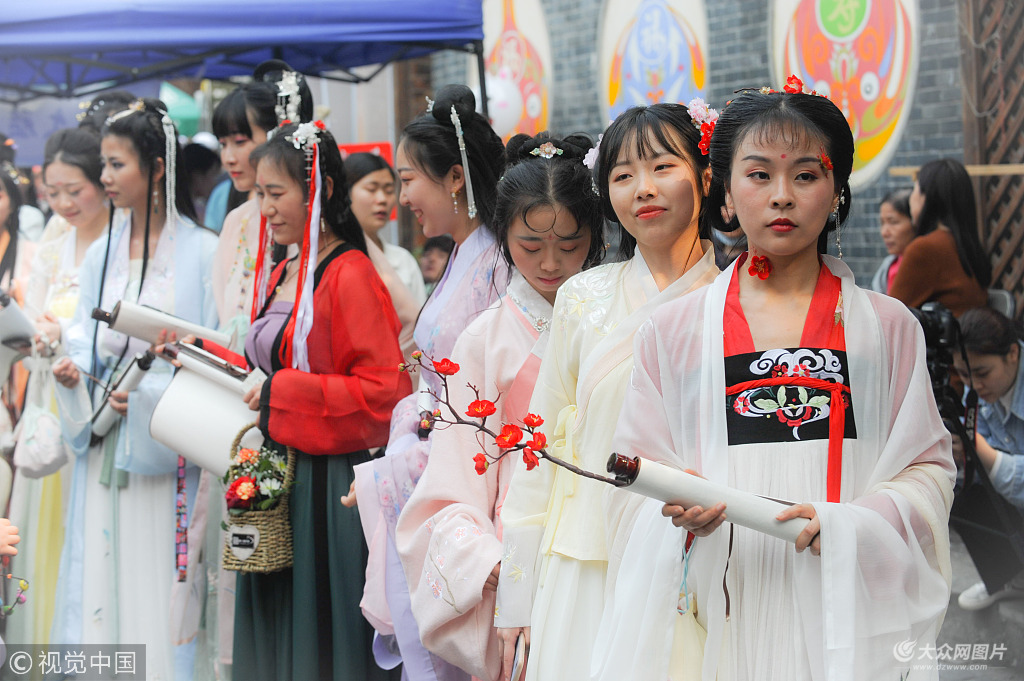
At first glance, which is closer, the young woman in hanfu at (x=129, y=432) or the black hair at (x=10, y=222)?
the young woman in hanfu at (x=129, y=432)

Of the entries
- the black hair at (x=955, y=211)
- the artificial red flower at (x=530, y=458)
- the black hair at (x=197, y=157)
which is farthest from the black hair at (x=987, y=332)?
the black hair at (x=197, y=157)

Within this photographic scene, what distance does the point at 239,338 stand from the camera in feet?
11.8

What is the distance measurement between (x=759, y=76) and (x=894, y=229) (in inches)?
56.8

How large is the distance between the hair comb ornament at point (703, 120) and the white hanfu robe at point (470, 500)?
22.7 inches

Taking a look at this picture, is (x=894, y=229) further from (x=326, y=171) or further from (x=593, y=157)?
(x=593, y=157)

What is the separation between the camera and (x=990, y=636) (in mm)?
3658

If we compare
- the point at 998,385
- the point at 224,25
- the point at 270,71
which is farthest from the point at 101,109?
the point at 998,385

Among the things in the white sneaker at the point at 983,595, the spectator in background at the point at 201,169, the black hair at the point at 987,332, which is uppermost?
the spectator in background at the point at 201,169

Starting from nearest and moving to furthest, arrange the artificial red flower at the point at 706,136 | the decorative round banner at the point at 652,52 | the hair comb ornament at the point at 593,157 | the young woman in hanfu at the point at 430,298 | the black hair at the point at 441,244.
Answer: the artificial red flower at the point at 706,136
the hair comb ornament at the point at 593,157
the young woman in hanfu at the point at 430,298
the black hair at the point at 441,244
the decorative round banner at the point at 652,52

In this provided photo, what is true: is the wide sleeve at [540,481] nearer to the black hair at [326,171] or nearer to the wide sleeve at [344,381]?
the wide sleeve at [344,381]

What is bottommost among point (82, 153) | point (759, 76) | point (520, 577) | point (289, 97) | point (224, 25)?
point (520, 577)

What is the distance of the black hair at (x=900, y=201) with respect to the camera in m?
4.77

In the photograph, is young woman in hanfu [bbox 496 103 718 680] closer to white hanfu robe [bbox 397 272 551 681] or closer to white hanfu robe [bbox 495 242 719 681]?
white hanfu robe [bbox 495 242 719 681]

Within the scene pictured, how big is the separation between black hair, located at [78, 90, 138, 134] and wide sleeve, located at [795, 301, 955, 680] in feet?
12.4
